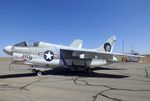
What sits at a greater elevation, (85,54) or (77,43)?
(77,43)

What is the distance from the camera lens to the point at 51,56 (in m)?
16.5

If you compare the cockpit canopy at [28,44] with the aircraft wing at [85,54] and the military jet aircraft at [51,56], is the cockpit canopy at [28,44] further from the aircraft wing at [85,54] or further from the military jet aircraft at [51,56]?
the aircraft wing at [85,54]

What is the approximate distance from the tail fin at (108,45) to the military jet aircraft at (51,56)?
159 inches

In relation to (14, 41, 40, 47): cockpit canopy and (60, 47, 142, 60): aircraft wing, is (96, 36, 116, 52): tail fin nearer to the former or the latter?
(60, 47, 142, 60): aircraft wing

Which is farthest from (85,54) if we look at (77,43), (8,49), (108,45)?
(77,43)

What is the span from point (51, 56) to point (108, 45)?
31.4ft

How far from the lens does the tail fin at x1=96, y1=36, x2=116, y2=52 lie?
2402 cm

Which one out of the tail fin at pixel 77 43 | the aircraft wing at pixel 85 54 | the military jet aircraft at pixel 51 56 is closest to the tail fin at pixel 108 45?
the military jet aircraft at pixel 51 56

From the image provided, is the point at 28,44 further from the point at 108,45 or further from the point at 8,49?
the point at 108,45

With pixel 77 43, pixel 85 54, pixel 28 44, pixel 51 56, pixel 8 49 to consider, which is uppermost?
pixel 77 43

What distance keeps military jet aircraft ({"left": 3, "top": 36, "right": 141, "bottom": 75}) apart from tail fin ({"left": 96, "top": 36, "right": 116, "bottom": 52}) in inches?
159

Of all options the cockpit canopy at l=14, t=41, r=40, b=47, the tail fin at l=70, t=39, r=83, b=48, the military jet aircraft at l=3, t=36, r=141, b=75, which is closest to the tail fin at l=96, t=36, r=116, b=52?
the military jet aircraft at l=3, t=36, r=141, b=75

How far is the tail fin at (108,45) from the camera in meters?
24.0

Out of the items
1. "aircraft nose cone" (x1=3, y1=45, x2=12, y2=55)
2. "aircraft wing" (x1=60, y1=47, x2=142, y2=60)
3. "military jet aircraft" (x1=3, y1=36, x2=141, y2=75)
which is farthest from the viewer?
"aircraft wing" (x1=60, y1=47, x2=142, y2=60)
